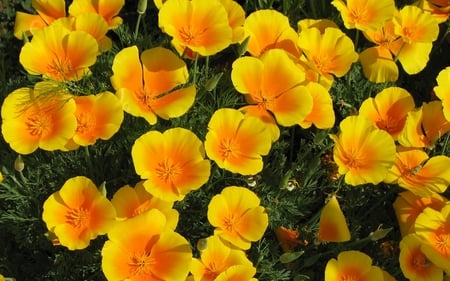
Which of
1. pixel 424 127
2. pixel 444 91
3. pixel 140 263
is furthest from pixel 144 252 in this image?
pixel 444 91

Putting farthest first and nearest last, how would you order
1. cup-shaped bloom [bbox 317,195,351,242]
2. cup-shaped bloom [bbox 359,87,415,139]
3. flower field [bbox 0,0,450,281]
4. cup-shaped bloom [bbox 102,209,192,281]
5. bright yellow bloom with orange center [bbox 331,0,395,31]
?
1. bright yellow bloom with orange center [bbox 331,0,395,31]
2. cup-shaped bloom [bbox 359,87,415,139]
3. cup-shaped bloom [bbox 317,195,351,242]
4. flower field [bbox 0,0,450,281]
5. cup-shaped bloom [bbox 102,209,192,281]

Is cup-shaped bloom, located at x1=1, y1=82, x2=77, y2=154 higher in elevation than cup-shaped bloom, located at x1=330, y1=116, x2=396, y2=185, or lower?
higher

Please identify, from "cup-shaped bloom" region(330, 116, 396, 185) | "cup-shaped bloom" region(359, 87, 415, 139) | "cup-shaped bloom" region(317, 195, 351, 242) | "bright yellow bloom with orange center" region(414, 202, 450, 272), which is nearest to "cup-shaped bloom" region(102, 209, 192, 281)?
"cup-shaped bloom" region(317, 195, 351, 242)

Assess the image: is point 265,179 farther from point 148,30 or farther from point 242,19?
point 148,30

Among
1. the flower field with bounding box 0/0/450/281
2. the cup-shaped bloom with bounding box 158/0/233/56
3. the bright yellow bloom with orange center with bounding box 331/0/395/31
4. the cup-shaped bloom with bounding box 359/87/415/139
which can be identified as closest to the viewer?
the flower field with bounding box 0/0/450/281

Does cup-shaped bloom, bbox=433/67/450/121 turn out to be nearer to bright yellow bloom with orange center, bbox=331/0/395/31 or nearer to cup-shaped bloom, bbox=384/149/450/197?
cup-shaped bloom, bbox=384/149/450/197

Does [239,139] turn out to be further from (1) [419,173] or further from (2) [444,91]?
(2) [444,91]

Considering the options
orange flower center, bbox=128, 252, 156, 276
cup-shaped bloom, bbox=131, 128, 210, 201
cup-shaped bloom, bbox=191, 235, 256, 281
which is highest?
cup-shaped bloom, bbox=131, 128, 210, 201
